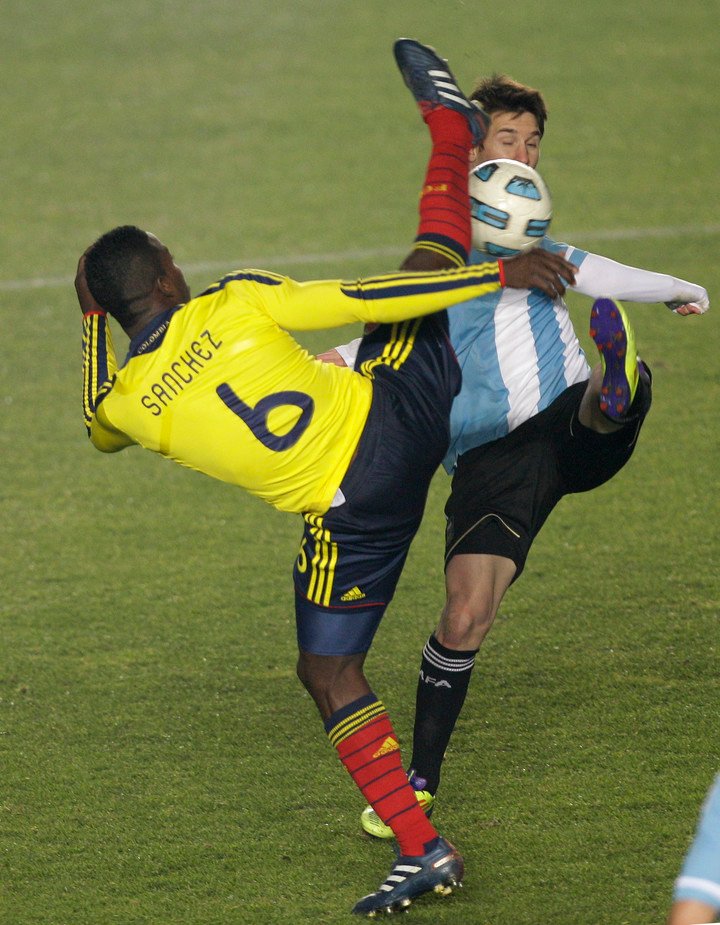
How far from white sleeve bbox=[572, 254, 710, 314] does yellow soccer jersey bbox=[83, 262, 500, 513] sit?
0.71m

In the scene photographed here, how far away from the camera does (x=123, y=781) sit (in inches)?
169

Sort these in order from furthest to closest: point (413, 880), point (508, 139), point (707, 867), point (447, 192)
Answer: point (508, 139) → point (447, 192) → point (413, 880) → point (707, 867)

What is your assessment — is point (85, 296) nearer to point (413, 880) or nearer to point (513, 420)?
point (513, 420)

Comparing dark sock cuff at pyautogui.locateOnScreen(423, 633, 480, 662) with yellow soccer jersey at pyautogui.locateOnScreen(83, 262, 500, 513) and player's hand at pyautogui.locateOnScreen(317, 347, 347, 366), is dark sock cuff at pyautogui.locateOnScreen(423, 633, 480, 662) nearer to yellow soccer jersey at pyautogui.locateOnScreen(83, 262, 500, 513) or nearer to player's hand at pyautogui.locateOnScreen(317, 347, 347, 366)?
yellow soccer jersey at pyautogui.locateOnScreen(83, 262, 500, 513)

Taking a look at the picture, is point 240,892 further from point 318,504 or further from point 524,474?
point 524,474

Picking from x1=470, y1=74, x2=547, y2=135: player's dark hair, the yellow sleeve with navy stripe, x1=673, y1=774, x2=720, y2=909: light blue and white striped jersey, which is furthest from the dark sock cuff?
x1=673, y1=774, x2=720, y2=909: light blue and white striped jersey

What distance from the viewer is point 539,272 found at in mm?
3420

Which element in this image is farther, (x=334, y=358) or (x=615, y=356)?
(x=334, y=358)

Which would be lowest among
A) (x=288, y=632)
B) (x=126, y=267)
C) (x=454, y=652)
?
(x=288, y=632)

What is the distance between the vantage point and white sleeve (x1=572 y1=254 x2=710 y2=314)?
4.03 metres

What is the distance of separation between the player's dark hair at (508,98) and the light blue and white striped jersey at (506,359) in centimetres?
45

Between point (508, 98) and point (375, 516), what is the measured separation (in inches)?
59.7

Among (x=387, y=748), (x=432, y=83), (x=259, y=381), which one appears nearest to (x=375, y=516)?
(x=259, y=381)

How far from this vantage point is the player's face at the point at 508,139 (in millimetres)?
4312
